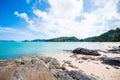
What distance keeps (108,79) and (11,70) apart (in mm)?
9043

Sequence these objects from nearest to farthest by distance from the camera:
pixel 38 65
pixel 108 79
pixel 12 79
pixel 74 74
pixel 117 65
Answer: pixel 12 79, pixel 38 65, pixel 74 74, pixel 108 79, pixel 117 65

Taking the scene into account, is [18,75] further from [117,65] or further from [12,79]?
[117,65]

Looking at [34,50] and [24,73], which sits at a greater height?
[24,73]

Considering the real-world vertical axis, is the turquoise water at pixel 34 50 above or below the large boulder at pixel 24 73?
below

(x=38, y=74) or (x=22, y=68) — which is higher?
(x=22, y=68)

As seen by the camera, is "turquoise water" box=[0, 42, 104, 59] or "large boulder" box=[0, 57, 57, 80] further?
"turquoise water" box=[0, 42, 104, 59]

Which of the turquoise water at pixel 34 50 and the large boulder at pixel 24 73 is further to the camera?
the turquoise water at pixel 34 50

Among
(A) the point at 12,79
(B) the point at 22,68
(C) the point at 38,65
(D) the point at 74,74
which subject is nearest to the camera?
(A) the point at 12,79

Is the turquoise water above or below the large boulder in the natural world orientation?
below

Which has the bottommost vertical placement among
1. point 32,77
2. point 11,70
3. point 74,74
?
point 74,74

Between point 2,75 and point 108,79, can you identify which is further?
point 108,79

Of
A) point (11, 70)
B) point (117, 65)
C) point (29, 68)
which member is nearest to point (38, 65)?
point (29, 68)

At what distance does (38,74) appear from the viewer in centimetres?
658

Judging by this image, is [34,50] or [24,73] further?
[34,50]
